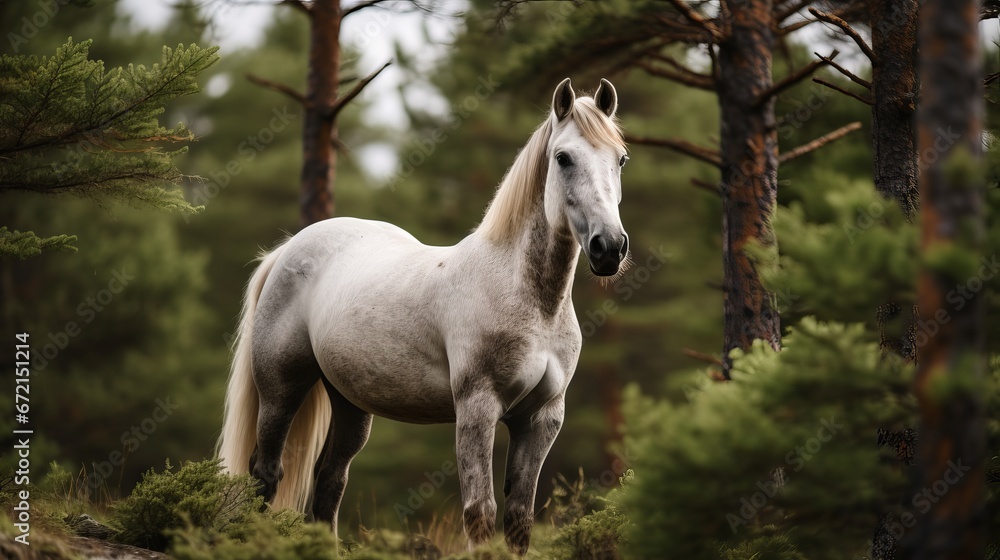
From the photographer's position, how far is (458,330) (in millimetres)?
3898

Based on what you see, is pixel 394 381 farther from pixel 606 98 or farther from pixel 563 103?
A: pixel 606 98

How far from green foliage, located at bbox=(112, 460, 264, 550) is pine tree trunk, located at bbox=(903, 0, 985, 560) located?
302 centimetres

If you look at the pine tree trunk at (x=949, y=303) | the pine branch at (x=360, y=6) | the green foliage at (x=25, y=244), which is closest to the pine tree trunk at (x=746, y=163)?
the pine branch at (x=360, y=6)

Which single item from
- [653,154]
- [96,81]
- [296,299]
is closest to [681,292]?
[653,154]

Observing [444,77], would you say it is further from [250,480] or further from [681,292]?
[250,480]

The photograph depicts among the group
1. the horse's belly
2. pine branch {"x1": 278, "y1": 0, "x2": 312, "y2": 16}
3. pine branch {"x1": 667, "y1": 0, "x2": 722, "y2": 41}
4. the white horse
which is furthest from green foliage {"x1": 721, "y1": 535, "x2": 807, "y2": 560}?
pine branch {"x1": 278, "y1": 0, "x2": 312, "y2": 16}

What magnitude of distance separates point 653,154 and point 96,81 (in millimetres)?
14215

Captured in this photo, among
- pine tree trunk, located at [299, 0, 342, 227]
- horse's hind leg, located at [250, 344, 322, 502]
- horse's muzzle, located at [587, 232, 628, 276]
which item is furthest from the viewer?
pine tree trunk, located at [299, 0, 342, 227]

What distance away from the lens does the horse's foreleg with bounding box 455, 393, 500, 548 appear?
3709 mm

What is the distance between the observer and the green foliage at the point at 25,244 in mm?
3990

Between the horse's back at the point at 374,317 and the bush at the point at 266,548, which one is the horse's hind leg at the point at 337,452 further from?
the bush at the point at 266,548

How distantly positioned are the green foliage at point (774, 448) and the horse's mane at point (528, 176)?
4.63 feet

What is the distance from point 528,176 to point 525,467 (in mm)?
1451

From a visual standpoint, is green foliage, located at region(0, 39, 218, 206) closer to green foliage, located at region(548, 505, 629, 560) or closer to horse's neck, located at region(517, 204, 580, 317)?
horse's neck, located at region(517, 204, 580, 317)
